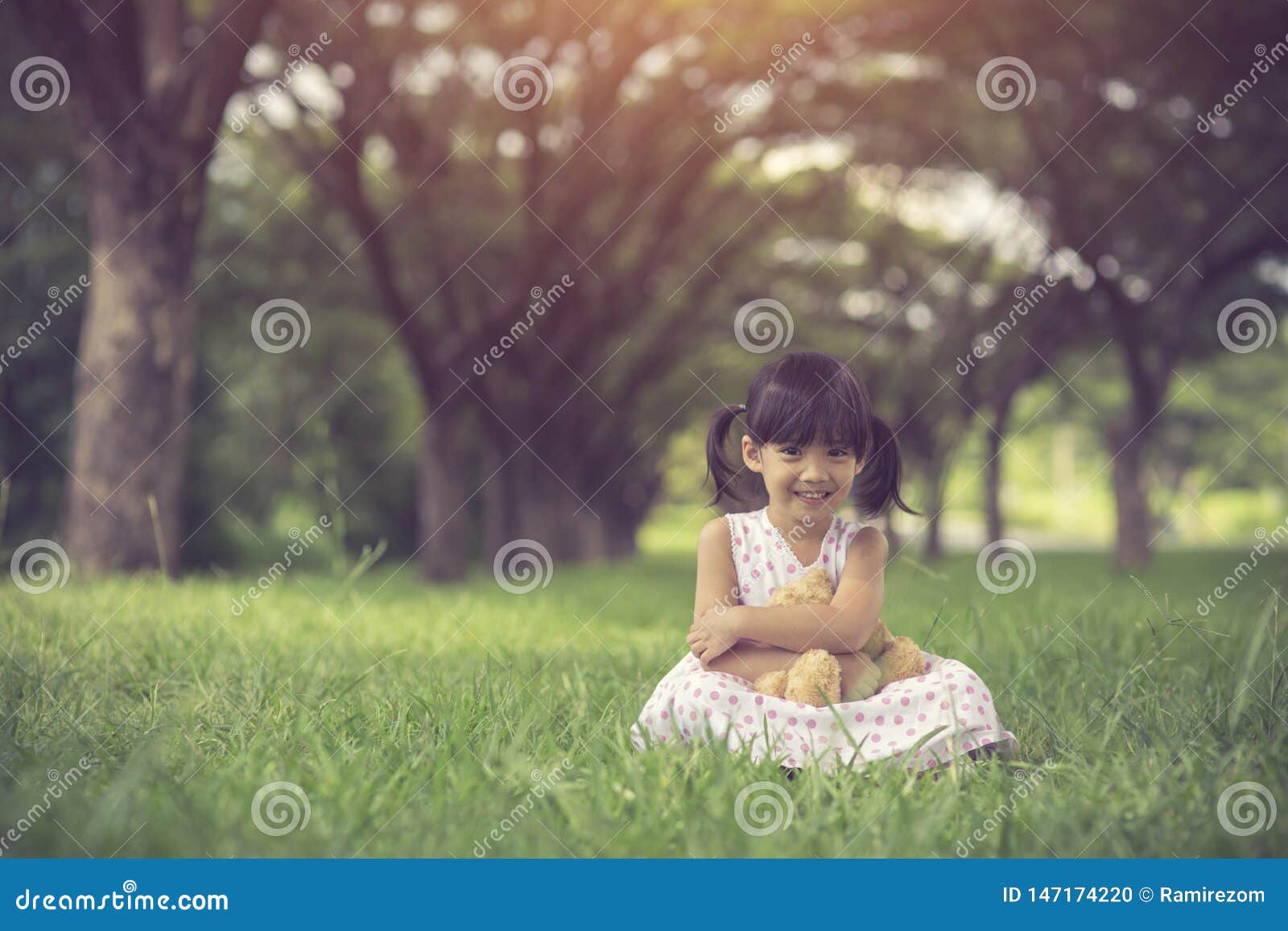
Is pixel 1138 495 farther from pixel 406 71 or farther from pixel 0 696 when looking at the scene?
pixel 0 696

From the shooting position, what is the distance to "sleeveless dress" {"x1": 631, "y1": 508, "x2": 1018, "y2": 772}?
104 inches

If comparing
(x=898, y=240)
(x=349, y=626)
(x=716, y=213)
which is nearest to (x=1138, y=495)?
(x=898, y=240)

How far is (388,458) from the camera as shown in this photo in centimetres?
2383

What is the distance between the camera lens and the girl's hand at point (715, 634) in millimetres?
2855

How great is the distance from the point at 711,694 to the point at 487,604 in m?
4.03
